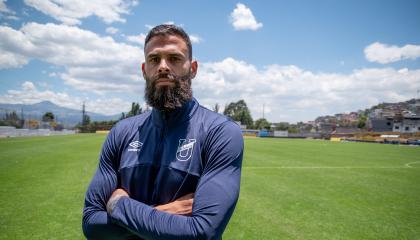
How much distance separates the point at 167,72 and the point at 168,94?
199mm

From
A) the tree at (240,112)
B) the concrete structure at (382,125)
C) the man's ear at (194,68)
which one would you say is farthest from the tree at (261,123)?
the man's ear at (194,68)

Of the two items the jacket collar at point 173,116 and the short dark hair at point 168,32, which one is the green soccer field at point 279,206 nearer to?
the jacket collar at point 173,116

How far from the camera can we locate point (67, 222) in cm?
562

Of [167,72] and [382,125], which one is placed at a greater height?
[382,125]

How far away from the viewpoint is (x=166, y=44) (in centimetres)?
238

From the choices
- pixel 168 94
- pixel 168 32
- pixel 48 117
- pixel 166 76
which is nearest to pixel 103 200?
pixel 168 94

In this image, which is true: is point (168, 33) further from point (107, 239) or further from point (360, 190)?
point (360, 190)

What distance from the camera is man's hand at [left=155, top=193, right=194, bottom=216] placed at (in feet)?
6.81

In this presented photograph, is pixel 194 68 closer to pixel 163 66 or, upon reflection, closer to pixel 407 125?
pixel 163 66

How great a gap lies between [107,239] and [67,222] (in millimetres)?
4236

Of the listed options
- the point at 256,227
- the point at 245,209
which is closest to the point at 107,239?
the point at 256,227

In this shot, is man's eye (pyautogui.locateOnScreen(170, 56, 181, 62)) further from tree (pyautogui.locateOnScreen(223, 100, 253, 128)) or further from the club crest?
tree (pyautogui.locateOnScreen(223, 100, 253, 128))

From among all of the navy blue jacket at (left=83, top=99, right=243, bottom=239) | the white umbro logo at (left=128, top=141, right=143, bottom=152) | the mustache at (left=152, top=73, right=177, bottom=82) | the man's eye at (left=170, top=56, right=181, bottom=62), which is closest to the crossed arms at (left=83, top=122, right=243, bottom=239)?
the navy blue jacket at (left=83, top=99, right=243, bottom=239)

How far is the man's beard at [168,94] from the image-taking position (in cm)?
233
